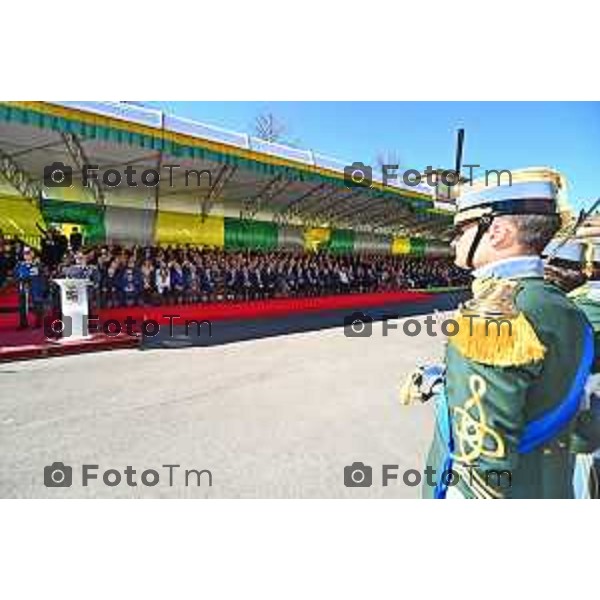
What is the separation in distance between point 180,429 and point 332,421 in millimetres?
1317

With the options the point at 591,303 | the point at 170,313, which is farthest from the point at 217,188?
the point at 591,303

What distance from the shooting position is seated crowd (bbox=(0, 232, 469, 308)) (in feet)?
32.8

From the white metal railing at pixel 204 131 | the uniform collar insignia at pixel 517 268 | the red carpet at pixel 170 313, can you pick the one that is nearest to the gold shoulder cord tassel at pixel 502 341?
the uniform collar insignia at pixel 517 268

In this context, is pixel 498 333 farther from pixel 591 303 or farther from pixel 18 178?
pixel 18 178

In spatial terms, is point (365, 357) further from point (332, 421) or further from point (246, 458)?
point (246, 458)

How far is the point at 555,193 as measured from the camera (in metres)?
2.35

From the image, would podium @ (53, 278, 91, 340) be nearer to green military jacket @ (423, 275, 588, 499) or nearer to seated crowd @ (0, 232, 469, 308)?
seated crowd @ (0, 232, 469, 308)

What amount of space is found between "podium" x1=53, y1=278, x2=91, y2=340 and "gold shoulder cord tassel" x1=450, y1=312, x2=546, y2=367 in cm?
700

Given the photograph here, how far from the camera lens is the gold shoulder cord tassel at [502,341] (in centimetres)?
180

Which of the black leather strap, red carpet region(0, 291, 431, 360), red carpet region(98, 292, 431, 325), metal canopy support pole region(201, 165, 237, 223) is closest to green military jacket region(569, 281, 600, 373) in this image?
the black leather strap

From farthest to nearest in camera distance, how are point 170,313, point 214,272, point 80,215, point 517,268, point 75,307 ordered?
point 214,272 < point 80,215 < point 170,313 < point 75,307 < point 517,268

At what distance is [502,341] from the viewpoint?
1813 mm

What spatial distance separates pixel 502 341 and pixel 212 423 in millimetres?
3079
